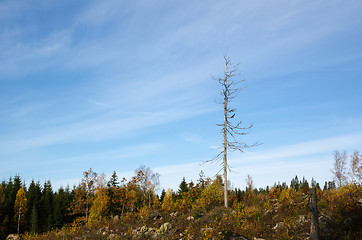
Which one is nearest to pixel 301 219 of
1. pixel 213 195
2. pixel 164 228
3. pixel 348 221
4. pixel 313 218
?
pixel 348 221

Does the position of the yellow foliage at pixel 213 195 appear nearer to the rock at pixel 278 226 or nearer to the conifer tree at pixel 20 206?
the rock at pixel 278 226

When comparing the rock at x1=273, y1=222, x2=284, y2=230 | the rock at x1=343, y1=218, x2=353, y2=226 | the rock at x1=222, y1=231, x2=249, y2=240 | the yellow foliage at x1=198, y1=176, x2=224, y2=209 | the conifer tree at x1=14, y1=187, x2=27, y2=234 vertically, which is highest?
the yellow foliage at x1=198, y1=176, x2=224, y2=209

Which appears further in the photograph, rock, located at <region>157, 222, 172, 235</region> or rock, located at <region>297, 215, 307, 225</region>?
rock, located at <region>157, 222, 172, 235</region>

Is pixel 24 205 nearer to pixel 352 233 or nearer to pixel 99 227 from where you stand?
pixel 99 227

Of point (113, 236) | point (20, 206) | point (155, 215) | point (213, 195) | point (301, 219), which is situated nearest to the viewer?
point (301, 219)

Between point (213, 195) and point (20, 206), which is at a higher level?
point (213, 195)

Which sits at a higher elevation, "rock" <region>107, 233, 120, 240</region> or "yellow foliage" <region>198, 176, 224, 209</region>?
"yellow foliage" <region>198, 176, 224, 209</region>

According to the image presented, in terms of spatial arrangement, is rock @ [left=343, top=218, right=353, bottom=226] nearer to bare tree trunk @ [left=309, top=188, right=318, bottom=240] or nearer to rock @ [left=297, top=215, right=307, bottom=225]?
rock @ [left=297, top=215, right=307, bottom=225]

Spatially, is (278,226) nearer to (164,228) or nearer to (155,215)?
(164,228)

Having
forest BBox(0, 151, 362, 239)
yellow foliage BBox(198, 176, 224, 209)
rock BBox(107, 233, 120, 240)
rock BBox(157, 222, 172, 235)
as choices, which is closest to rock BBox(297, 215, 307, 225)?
forest BBox(0, 151, 362, 239)

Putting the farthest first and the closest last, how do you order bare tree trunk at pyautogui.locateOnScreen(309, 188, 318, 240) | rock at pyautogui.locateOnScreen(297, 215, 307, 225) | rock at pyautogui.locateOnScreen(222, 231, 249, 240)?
rock at pyautogui.locateOnScreen(297, 215, 307, 225) → rock at pyautogui.locateOnScreen(222, 231, 249, 240) → bare tree trunk at pyautogui.locateOnScreen(309, 188, 318, 240)

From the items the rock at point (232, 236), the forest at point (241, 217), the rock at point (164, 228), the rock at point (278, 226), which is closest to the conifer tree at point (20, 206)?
the forest at point (241, 217)

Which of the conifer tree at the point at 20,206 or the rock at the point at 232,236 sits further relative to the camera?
the conifer tree at the point at 20,206

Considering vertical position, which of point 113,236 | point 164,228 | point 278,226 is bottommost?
point 113,236
